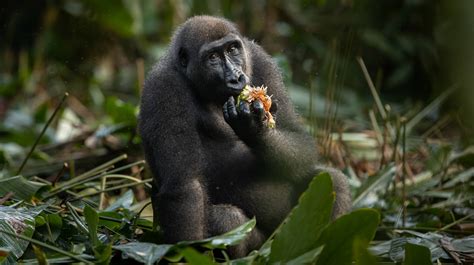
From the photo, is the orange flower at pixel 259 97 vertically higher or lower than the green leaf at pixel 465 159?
higher

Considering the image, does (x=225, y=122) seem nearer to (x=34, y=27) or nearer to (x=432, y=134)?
(x=432, y=134)

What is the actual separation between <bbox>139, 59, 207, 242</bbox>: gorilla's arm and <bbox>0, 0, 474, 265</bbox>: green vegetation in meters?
0.16

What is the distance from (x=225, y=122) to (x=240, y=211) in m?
0.54

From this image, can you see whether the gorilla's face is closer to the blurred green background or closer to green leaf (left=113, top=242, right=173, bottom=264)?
green leaf (left=113, top=242, right=173, bottom=264)

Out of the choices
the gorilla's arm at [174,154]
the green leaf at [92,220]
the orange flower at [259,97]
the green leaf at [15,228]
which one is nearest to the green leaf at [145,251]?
the green leaf at [92,220]

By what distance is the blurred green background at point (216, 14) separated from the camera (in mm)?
8773

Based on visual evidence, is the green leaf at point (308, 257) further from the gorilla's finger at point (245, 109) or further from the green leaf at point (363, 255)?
the gorilla's finger at point (245, 109)

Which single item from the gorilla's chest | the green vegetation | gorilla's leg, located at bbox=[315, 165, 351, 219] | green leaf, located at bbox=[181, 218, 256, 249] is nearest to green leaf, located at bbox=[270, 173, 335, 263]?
the green vegetation

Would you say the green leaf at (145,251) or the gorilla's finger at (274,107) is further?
the gorilla's finger at (274,107)

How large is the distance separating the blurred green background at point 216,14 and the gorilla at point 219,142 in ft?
10.2

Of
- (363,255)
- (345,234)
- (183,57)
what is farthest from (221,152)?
(363,255)

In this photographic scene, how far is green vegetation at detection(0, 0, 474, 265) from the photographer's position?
11.5 ft

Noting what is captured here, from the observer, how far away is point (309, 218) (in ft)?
10.9

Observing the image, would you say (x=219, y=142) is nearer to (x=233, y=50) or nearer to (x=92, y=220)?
(x=233, y=50)
